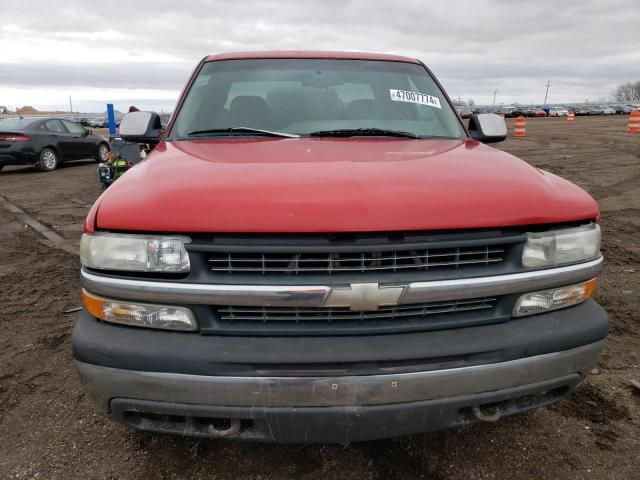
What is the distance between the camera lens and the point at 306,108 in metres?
3.04

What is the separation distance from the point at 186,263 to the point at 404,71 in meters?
2.34

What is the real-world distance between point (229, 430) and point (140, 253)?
70 centimetres

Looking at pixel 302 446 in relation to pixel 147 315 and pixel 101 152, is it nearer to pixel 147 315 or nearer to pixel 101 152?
pixel 147 315

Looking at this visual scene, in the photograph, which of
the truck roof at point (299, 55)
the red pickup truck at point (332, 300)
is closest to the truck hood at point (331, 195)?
the red pickup truck at point (332, 300)

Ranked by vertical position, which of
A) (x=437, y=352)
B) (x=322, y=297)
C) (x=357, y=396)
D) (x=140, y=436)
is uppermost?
(x=322, y=297)

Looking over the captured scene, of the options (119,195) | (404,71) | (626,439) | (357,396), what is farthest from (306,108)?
(626,439)

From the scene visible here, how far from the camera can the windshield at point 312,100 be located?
115 inches

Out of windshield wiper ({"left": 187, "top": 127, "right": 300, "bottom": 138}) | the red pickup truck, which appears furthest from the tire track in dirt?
the red pickup truck

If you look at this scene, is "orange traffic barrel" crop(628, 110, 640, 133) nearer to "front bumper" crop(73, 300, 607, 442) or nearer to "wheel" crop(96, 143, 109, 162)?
"wheel" crop(96, 143, 109, 162)

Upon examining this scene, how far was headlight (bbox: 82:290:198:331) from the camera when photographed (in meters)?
1.82

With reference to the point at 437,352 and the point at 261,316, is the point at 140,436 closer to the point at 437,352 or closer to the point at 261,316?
the point at 261,316

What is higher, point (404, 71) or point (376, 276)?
point (404, 71)

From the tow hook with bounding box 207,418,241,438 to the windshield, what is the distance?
1590 mm

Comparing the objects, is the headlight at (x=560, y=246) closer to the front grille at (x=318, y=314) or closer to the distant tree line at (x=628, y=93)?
the front grille at (x=318, y=314)
